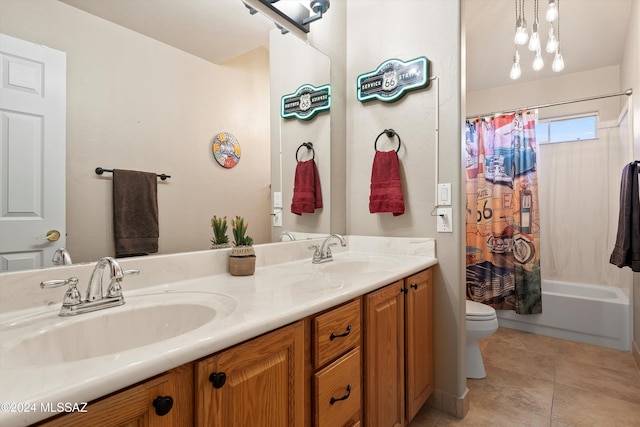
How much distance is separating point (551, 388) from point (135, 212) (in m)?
2.53

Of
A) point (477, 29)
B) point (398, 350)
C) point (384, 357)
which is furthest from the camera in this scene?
point (477, 29)

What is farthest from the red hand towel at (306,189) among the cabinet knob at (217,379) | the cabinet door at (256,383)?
the cabinet knob at (217,379)

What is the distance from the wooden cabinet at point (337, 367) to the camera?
99 cm

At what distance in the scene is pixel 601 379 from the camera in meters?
2.10

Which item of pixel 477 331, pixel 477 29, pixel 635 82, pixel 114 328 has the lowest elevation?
pixel 477 331

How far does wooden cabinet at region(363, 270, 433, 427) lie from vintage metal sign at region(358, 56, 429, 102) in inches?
41.8

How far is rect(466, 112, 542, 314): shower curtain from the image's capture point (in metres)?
2.92

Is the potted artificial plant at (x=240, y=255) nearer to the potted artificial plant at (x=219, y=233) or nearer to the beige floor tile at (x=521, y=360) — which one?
the potted artificial plant at (x=219, y=233)

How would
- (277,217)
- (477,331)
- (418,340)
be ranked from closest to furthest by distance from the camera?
(418,340)
(277,217)
(477,331)

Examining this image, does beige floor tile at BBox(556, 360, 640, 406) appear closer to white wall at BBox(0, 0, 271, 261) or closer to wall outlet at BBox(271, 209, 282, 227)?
wall outlet at BBox(271, 209, 282, 227)

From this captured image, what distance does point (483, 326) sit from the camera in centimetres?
208

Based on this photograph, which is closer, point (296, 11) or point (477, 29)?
point (296, 11)

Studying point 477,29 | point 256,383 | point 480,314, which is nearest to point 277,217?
point 256,383

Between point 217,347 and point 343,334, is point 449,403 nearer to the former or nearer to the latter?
point 343,334
